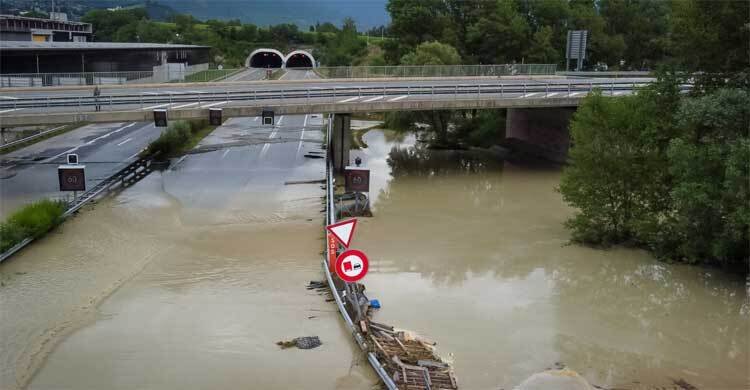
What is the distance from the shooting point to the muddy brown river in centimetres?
1388

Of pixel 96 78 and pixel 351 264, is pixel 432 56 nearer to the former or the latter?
pixel 96 78

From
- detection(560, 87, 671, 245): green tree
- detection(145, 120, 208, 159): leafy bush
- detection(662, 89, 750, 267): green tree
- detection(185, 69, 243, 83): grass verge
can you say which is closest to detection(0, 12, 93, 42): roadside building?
detection(185, 69, 243, 83): grass verge


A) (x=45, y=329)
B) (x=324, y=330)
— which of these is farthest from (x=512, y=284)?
Answer: (x=45, y=329)

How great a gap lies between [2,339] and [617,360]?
1245cm

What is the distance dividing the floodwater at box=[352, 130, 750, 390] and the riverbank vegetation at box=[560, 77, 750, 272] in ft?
2.79

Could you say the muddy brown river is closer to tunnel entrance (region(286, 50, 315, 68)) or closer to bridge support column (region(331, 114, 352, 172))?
bridge support column (region(331, 114, 352, 172))

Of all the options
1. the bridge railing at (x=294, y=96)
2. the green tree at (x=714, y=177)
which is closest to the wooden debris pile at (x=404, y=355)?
the green tree at (x=714, y=177)

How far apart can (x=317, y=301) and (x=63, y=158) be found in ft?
77.4

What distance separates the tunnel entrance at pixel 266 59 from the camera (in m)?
103

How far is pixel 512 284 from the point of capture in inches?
776

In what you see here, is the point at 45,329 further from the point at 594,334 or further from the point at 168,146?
the point at 168,146

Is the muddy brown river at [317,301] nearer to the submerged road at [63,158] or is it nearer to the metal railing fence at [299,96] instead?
the submerged road at [63,158]

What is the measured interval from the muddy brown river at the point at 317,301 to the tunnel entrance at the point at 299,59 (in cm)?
7716

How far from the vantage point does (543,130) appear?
4088 cm
